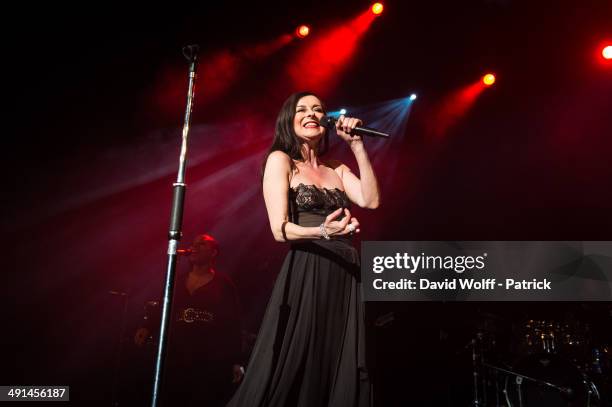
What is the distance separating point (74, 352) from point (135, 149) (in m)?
2.17

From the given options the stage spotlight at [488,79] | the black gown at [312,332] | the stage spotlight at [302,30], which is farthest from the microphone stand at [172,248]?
the stage spotlight at [488,79]

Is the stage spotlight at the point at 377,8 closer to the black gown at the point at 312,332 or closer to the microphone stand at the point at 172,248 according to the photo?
the microphone stand at the point at 172,248

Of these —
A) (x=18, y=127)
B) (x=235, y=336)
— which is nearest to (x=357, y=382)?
(x=235, y=336)

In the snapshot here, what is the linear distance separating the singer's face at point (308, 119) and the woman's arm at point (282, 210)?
22 cm

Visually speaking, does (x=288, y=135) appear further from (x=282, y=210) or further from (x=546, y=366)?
(x=546, y=366)

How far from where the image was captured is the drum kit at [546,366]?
5.38 m

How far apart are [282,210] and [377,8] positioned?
185 inches

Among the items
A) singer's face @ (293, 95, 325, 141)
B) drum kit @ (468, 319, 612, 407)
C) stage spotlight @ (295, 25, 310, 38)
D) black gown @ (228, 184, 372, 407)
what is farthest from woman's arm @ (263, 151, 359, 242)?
drum kit @ (468, 319, 612, 407)

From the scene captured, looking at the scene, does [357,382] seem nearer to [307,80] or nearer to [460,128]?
[307,80]

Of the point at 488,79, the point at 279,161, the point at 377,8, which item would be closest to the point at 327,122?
the point at 279,161

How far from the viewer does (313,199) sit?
2.04m

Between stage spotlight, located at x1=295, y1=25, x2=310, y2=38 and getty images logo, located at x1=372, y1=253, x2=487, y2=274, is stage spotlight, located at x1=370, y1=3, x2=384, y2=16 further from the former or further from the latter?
getty images logo, located at x1=372, y1=253, x2=487, y2=274

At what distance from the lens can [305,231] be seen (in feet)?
5.85

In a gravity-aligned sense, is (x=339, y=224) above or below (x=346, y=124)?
below
